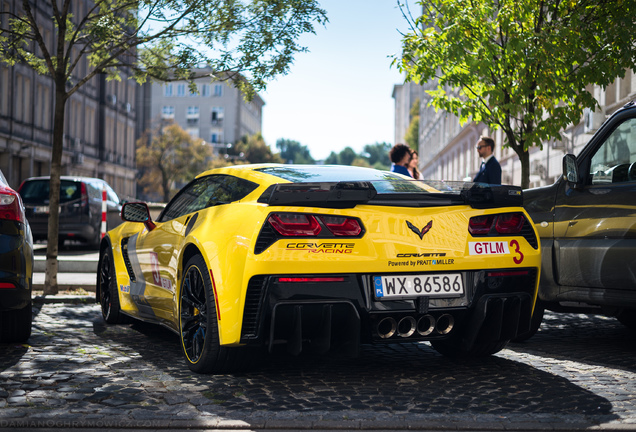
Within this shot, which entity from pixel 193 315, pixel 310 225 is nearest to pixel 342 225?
→ pixel 310 225

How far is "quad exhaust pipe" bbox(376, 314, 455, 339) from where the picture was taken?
5098 mm

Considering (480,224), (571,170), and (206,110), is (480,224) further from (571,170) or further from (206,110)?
(206,110)

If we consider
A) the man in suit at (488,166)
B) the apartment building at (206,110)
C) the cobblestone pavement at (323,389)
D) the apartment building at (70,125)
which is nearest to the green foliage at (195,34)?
the man in suit at (488,166)

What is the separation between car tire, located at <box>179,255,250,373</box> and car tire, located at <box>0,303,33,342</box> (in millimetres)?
1651

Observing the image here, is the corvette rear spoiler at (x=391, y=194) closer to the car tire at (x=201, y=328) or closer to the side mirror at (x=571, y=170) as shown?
the car tire at (x=201, y=328)

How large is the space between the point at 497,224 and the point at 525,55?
6707mm

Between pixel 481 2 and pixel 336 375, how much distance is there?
26.9 ft

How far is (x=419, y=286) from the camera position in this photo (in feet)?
16.6

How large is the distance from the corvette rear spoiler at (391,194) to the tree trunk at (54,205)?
6.60 metres

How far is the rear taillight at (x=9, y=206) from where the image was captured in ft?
20.4

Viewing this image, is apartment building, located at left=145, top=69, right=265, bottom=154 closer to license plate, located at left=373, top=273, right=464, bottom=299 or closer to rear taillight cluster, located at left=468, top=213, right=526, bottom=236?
rear taillight cluster, located at left=468, top=213, right=526, bottom=236

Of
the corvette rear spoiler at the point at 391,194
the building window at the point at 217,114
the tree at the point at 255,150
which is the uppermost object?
the building window at the point at 217,114

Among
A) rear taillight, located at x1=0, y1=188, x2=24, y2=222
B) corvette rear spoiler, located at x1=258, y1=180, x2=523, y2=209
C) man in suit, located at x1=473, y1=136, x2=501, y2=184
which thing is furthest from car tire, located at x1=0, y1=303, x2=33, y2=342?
man in suit, located at x1=473, y1=136, x2=501, y2=184

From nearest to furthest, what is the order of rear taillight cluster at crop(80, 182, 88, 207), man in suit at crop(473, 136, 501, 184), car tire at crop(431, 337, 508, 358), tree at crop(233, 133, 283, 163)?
1. car tire at crop(431, 337, 508, 358)
2. man in suit at crop(473, 136, 501, 184)
3. rear taillight cluster at crop(80, 182, 88, 207)
4. tree at crop(233, 133, 283, 163)
